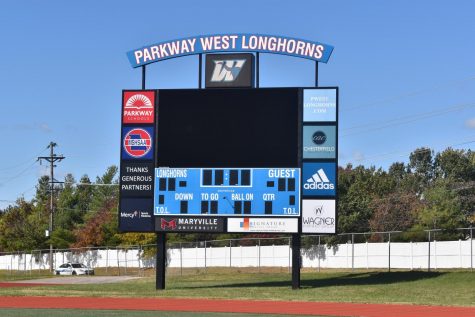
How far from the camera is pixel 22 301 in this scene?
108 ft

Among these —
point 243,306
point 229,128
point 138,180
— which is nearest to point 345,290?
point 243,306

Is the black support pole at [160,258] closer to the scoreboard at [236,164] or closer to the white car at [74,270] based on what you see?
the scoreboard at [236,164]

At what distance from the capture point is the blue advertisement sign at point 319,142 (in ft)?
117

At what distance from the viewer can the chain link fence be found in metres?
49.3

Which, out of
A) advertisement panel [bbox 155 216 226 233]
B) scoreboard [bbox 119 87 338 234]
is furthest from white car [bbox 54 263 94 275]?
advertisement panel [bbox 155 216 226 233]

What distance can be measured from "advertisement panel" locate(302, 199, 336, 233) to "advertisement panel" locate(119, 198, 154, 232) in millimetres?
6562

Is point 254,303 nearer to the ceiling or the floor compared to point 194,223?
nearer to the floor

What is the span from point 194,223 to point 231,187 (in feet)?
7.38

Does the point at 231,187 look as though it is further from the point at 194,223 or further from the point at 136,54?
the point at 136,54

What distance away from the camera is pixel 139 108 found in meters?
37.2

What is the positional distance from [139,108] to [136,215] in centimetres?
466

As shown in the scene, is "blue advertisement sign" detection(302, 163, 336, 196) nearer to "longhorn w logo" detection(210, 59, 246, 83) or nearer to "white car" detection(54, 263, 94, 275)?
"longhorn w logo" detection(210, 59, 246, 83)

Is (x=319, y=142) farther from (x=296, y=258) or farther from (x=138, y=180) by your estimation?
(x=138, y=180)

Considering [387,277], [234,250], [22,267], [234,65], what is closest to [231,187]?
[234,65]
